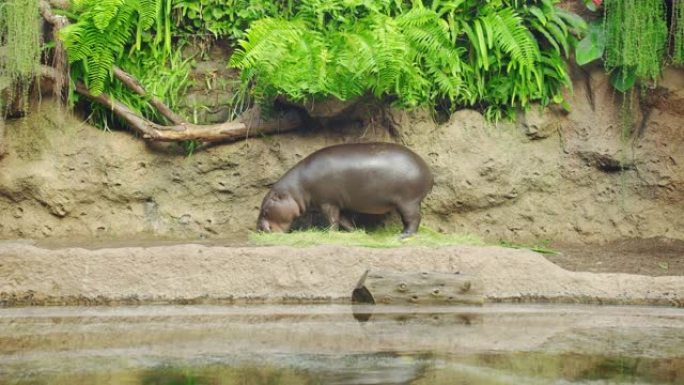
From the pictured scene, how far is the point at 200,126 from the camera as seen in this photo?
444 inches

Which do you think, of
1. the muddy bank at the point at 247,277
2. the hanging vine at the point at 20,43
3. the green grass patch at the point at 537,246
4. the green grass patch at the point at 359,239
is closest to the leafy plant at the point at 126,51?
the hanging vine at the point at 20,43

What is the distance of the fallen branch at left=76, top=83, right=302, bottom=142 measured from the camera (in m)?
11.1

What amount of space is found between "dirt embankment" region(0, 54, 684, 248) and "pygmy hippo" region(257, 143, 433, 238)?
20.2 inches

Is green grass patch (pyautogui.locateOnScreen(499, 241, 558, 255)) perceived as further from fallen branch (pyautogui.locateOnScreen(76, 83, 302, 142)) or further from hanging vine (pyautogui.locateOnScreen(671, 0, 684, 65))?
fallen branch (pyautogui.locateOnScreen(76, 83, 302, 142))

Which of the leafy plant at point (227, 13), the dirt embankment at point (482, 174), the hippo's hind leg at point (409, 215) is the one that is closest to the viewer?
the hippo's hind leg at point (409, 215)

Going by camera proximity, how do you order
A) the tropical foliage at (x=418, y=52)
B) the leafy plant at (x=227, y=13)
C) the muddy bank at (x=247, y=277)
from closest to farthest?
the muddy bank at (x=247, y=277)
the tropical foliage at (x=418, y=52)
the leafy plant at (x=227, y=13)

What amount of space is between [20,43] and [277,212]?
3.03 m

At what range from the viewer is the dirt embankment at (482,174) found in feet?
36.9

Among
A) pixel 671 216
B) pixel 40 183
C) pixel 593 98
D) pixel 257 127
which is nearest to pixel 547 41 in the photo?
pixel 593 98

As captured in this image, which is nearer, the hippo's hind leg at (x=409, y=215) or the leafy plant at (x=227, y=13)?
the hippo's hind leg at (x=409, y=215)

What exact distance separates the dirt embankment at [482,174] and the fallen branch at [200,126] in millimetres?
168

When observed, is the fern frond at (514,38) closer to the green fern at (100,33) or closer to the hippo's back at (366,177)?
the hippo's back at (366,177)

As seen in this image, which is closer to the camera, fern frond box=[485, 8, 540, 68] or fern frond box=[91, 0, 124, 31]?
fern frond box=[91, 0, 124, 31]

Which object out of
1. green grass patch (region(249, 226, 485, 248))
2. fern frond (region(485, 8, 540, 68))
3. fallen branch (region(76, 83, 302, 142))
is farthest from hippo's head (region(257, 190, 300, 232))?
fern frond (region(485, 8, 540, 68))
